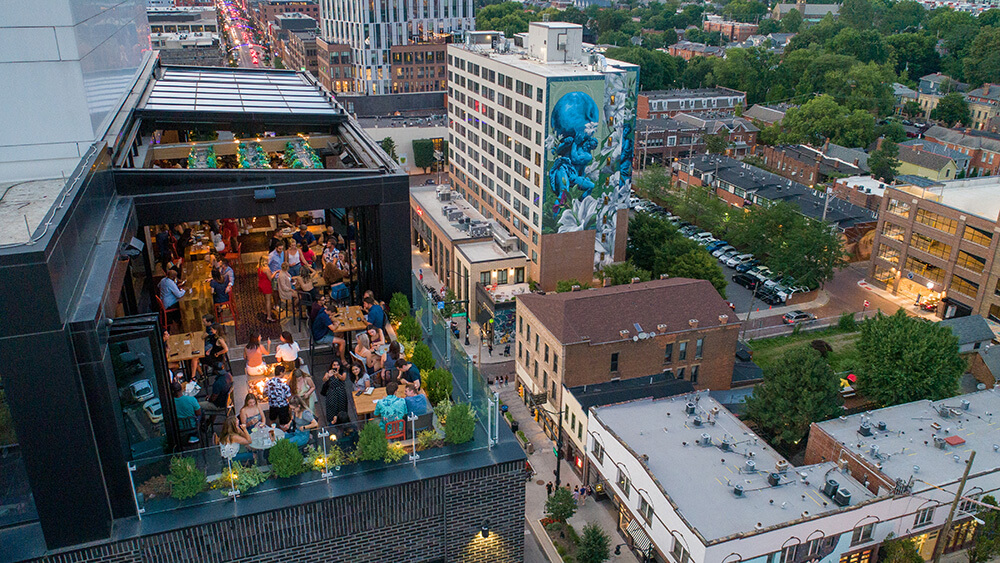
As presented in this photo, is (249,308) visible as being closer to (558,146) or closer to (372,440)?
(372,440)

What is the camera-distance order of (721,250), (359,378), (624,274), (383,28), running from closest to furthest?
(359,378) < (624,274) < (721,250) < (383,28)

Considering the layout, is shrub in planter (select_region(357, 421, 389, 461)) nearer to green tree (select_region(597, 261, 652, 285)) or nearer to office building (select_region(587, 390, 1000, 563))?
office building (select_region(587, 390, 1000, 563))

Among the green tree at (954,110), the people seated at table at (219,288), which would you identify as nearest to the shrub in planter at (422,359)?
the people seated at table at (219,288)

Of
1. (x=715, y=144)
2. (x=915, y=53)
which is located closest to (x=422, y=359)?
(x=715, y=144)

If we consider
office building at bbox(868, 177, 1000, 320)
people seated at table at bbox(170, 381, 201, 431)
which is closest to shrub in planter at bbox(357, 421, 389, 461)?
people seated at table at bbox(170, 381, 201, 431)

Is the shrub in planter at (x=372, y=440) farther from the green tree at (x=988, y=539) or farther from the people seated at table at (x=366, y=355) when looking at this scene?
the green tree at (x=988, y=539)

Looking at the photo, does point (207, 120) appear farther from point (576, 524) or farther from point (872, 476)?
point (872, 476)
